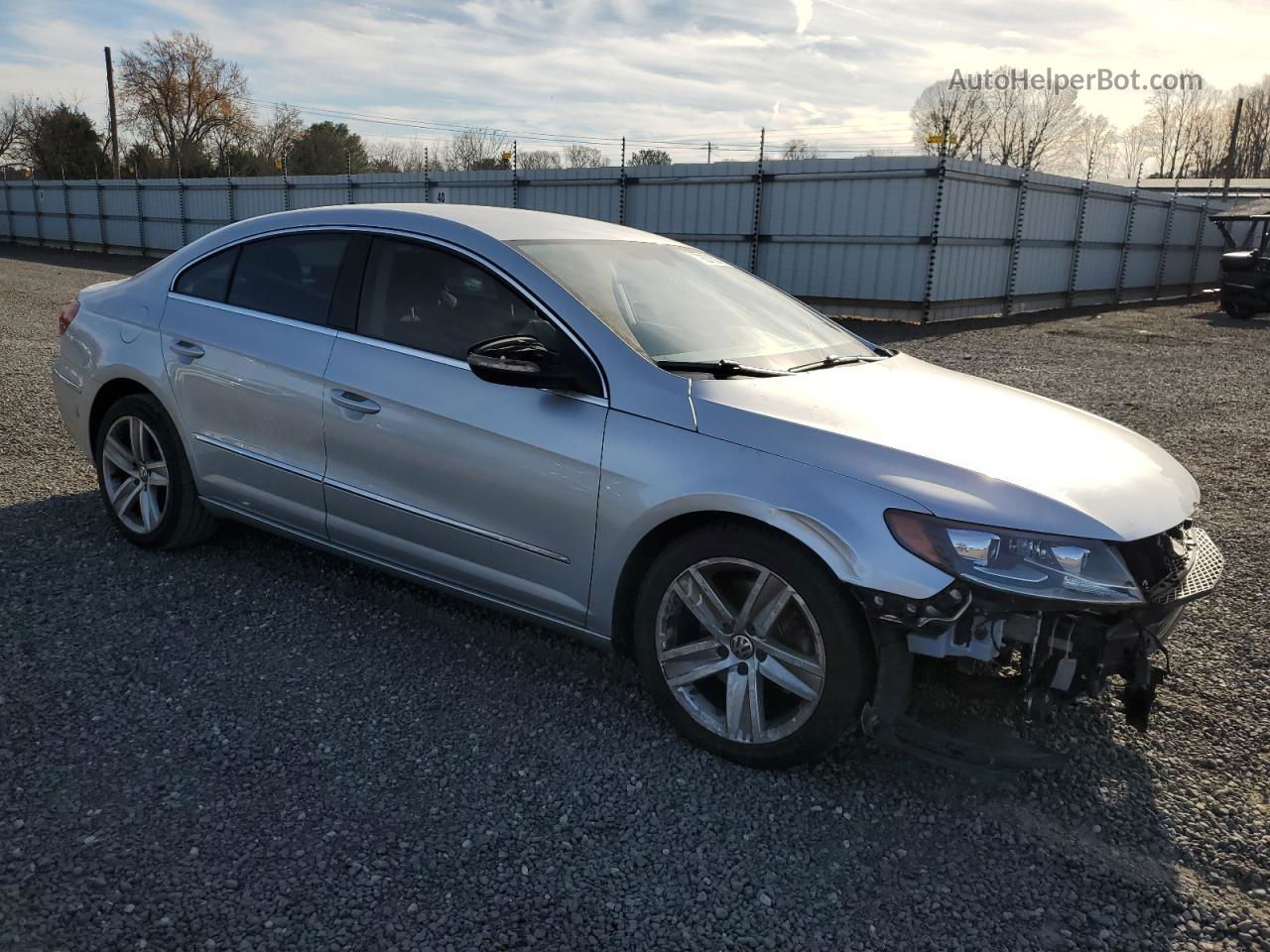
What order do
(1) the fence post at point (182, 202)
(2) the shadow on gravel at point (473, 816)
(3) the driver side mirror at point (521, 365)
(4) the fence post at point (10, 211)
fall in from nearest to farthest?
A: (2) the shadow on gravel at point (473, 816)
(3) the driver side mirror at point (521, 365)
(1) the fence post at point (182, 202)
(4) the fence post at point (10, 211)

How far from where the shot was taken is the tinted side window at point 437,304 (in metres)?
3.38

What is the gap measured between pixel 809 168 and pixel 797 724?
1593cm

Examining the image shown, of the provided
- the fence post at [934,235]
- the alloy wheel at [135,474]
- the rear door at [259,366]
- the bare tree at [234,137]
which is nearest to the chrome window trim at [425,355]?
the rear door at [259,366]

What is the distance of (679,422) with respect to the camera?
9.62 feet

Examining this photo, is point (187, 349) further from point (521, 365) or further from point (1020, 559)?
point (1020, 559)

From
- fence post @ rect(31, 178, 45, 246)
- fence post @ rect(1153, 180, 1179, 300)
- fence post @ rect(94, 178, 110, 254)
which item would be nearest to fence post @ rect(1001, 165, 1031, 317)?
fence post @ rect(1153, 180, 1179, 300)

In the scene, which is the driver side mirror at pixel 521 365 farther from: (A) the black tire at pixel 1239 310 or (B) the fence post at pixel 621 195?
(A) the black tire at pixel 1239 310

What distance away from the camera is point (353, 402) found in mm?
3564

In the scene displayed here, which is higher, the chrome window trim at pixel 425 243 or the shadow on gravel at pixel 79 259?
the chrome window trim at pixel 425 243

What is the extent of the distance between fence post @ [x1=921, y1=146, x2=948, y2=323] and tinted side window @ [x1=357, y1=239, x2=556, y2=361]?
14.2m

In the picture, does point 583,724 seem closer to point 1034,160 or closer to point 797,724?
point 797,724

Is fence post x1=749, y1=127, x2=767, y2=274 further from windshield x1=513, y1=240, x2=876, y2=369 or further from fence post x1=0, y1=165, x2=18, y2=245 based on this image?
fence post x1=0, y1=165, x2=18, y2=245

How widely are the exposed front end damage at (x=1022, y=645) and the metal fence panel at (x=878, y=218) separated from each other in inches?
578

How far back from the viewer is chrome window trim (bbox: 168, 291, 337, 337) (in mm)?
3758
